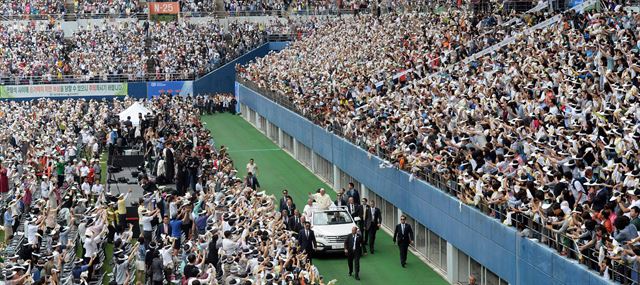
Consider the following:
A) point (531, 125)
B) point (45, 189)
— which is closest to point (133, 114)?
point (45, 189)

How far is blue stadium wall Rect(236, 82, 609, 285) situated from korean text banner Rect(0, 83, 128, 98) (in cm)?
3218

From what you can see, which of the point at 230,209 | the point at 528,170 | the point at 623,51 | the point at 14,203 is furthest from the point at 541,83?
the point at 14,203

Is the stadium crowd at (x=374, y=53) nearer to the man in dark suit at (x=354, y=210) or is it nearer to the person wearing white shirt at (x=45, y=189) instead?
the man in dark suit at (x=354, y=210)

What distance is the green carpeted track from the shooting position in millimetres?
28672

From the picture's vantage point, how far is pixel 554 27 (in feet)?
121

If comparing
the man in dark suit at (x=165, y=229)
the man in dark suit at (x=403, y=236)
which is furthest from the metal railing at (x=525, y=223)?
the man in dark suit at (x=165, y=229)

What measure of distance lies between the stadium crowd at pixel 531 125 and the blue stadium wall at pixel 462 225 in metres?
0.29

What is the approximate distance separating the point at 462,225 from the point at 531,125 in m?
2.96

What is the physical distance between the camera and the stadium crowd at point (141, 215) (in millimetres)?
22891

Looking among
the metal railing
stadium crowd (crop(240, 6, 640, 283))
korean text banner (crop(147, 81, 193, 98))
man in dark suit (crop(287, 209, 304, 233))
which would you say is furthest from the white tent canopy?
korean text banner (crop(147, 81, 193, 98))

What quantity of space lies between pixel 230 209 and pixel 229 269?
5.13 m

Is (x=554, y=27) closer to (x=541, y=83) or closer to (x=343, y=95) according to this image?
(x=541, y=83)

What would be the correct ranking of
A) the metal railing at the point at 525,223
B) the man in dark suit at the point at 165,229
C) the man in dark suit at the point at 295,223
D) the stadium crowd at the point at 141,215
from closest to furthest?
the metal railing at the point at 525,223 → the stadium crowd at the point at 141,215 → the man in dark suit at the point at 165,229 → the man in dark suit at the point at 295,223

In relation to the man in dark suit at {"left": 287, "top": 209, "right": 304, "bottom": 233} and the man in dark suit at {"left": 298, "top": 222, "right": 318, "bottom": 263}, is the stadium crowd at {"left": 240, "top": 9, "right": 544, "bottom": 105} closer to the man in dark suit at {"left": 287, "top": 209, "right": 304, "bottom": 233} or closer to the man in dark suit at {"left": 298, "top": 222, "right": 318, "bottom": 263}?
the man in dark suit at {"left": 287, "top": 209, "right": 304, "bottom": 233}
